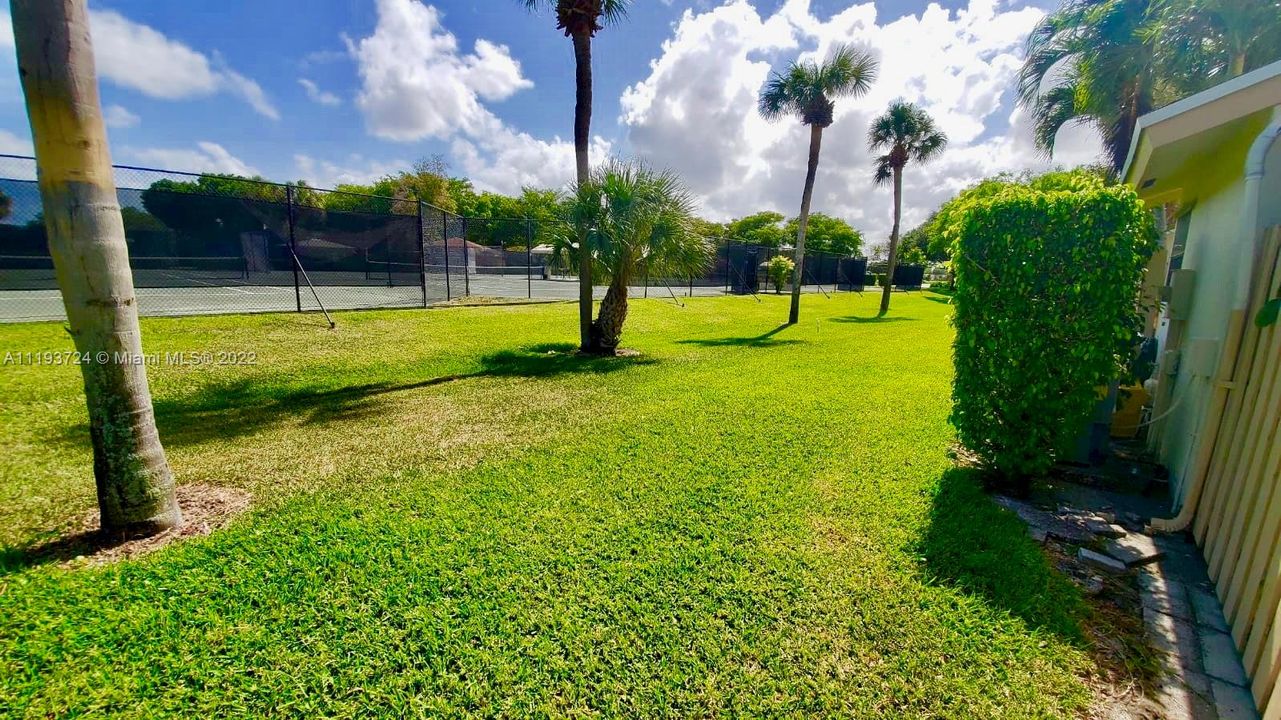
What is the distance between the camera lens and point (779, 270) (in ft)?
75.4

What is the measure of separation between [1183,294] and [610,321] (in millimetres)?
6722

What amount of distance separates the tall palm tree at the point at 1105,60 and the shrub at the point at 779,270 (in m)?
11.7

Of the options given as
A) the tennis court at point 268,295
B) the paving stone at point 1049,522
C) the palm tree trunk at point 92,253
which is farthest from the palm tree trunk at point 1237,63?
the palm tree trunk at point 92,253

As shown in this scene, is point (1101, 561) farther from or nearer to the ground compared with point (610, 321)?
nearer to the ground

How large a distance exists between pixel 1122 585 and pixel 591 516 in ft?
9.41

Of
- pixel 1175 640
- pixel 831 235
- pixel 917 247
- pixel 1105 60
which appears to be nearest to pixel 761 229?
pixel 831 235

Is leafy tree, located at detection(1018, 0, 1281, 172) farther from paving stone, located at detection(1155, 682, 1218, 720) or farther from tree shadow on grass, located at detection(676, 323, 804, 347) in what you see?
paving stone, located at detection(1155, 682, 1218, 720)

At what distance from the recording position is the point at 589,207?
7.67 meters

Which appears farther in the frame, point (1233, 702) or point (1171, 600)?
point (1171, 600)

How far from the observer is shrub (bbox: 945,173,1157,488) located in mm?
2857

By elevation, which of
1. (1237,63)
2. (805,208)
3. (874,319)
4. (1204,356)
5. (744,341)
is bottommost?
(744,341)

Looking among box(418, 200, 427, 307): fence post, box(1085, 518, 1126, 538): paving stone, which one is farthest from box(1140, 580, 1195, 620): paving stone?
box(418, 200, 427, 307): fence post

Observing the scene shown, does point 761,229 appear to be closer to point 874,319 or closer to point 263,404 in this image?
point 874,319

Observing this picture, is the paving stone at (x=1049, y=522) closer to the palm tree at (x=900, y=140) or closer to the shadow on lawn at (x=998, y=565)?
the shadow on lawn at (x=998, y=565)
